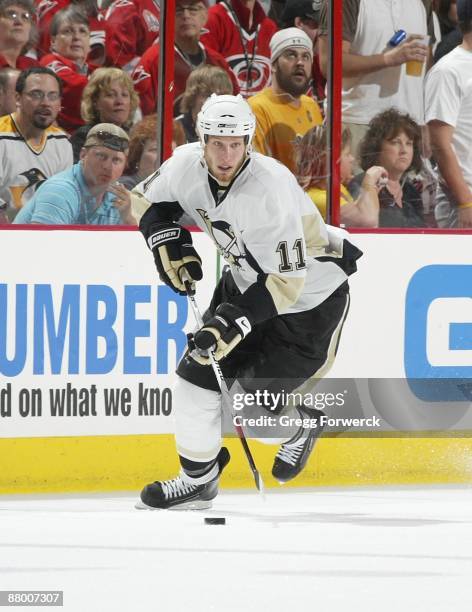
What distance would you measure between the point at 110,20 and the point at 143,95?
0.29 m

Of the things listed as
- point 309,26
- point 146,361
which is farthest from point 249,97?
point 146,361

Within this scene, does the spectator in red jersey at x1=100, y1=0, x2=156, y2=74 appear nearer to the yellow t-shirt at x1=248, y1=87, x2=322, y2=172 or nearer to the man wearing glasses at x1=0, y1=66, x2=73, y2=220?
the man wearing glasses at x1=0, y1=66, x2=73, y2=220

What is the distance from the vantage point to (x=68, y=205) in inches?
200

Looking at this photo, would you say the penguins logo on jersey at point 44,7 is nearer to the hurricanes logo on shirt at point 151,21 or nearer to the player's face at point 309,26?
the hurricanes logo on shirt at point 151,21

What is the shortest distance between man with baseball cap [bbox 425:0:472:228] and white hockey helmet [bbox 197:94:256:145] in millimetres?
1133

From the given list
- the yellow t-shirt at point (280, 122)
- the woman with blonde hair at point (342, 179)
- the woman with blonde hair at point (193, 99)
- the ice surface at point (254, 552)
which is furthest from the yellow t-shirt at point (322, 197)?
the ice surface at point (254, 552)

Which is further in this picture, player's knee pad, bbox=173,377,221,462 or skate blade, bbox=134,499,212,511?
skate blade, bbox=134,499,212,511

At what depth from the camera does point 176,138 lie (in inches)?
202

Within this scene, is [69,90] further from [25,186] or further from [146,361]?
[146,361]

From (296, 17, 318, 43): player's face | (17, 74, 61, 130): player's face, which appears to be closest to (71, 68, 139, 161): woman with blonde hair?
(17, 74, 61, 130): player's face

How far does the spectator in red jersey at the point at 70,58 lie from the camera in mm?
4980

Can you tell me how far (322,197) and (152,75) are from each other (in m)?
0.77

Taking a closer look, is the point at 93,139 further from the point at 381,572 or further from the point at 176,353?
the point at 381,572

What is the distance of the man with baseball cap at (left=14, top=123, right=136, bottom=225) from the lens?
5.05 metres
